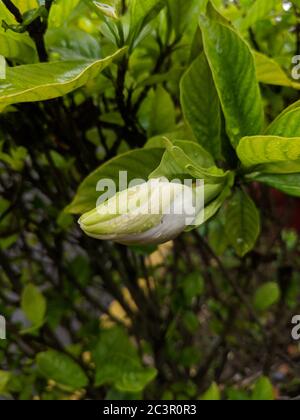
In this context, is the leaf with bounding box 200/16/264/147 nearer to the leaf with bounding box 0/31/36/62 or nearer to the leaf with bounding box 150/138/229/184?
the leaf with bounding box 150/138/229/184

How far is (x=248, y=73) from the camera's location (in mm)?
446

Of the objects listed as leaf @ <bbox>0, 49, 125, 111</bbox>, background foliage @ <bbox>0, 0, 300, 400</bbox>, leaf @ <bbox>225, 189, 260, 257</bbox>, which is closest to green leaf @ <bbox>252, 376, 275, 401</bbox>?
background foliage @ <bbox>0, 0, 300, 400</bbox>

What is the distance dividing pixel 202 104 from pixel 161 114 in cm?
13

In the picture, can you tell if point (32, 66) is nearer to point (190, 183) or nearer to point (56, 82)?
point (56, 82)

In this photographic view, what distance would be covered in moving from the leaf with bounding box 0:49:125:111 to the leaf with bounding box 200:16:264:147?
0.07m

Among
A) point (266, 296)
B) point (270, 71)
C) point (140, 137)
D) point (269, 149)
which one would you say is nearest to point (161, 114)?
point (140, 137)

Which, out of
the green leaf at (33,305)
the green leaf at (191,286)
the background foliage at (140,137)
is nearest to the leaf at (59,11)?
the background foliage at (140,137)

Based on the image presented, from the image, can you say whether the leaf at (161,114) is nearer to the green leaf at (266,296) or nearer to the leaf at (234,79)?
the leaf at (234,79)

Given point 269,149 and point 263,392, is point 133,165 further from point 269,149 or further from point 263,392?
point 263,392

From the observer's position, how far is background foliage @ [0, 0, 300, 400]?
44 cm

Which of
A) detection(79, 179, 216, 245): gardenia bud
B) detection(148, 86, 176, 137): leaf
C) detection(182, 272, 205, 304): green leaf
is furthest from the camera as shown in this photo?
detection(182, 272, 205, 304): green leaf

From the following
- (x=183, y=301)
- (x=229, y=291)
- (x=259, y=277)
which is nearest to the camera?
(x=183, y=301)

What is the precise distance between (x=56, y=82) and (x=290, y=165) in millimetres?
190
